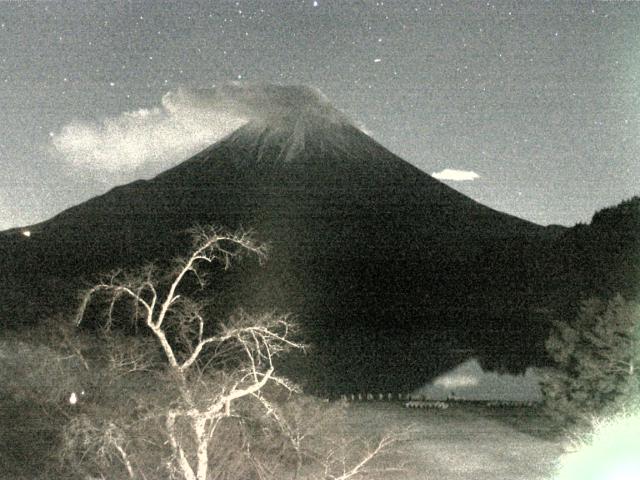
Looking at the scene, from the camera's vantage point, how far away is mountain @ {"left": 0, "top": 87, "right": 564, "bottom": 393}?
28312 millimetres

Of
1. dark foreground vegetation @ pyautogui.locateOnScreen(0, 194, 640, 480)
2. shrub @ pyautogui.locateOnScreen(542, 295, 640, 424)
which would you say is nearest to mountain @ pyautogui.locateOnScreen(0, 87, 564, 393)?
dark foreground vegetation @ pyautogui.locateOnScreen(0, 194, 640, 480)

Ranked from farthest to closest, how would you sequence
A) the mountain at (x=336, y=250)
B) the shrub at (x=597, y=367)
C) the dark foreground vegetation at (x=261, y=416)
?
the mountain at (x=336, y=250)
the shrub at (x=597, y=367)
the dark foreground vegetation at (x=261, y=416)

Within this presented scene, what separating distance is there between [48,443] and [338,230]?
67.3 meters

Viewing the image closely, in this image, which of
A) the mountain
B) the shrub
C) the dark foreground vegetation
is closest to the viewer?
the dark foreground vegetation

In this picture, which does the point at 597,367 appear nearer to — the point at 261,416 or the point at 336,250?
the point at 261,416

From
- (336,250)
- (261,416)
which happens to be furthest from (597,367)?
(336,250)

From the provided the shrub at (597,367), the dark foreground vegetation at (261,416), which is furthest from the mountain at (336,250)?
the shrub at (597,367)

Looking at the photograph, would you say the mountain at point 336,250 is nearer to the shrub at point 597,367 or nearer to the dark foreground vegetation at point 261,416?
the dark foreground vegetation at point 261,416

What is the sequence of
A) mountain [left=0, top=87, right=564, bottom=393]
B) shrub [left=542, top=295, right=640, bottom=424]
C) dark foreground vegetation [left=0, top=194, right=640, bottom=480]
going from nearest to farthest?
dark foreground vegetation [left=0, top=194, right=640, bottom=480]
shrub [left=542, top=295, right=640, bottom=424]
mountain [left=0, top=87, right=564, bottom=393]

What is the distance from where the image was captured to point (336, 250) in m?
69.6

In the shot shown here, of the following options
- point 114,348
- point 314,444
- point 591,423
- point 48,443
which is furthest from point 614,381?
point 48,443

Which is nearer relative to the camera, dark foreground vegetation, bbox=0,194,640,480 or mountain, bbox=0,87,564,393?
dark foreground vegetation, bbox=0,194,640,480

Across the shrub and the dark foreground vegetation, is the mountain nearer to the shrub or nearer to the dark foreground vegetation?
the dark foreground vegetation

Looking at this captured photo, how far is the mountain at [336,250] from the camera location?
2831 cm
